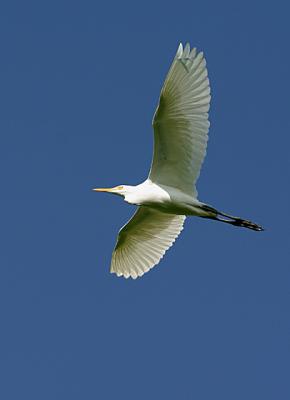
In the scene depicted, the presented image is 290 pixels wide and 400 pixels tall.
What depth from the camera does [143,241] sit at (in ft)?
56.8

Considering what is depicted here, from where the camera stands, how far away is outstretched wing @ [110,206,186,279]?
17000 mm

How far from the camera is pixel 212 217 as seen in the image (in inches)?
614

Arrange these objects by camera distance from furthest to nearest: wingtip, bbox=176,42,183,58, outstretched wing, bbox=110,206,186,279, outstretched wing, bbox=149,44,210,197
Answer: outstretched wing, bbox=110,206,186,279 → outstretched wing, bbox=149,44,210,197 → wingtip, bbox=176,42,183,58

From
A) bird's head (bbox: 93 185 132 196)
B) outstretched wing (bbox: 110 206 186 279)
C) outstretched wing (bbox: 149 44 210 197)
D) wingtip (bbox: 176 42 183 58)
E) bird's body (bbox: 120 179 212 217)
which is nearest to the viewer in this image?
wingtip (bbox: 176 42 183 58)

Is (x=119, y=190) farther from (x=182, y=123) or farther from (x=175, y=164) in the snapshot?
(x=182, y=123)

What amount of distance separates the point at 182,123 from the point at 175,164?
0.84 m

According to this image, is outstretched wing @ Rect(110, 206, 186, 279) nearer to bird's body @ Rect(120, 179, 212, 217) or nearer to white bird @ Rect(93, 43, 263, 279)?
white bird @ Rect(93, 43, 263, 279)

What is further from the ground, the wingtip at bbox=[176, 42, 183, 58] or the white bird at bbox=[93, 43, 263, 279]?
the wingtip at bbox=[176, 42, 183, 58]

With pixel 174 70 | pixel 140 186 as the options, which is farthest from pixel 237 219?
pixel 174 70

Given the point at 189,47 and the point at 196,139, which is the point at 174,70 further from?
the point at 196,139

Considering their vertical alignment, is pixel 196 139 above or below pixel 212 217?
above

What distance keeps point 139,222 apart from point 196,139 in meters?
2.62

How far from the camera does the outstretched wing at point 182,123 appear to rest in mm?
14172

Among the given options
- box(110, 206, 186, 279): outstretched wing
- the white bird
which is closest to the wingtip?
the white bird
